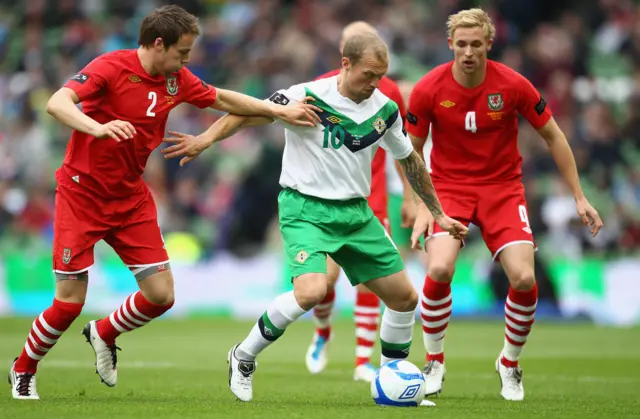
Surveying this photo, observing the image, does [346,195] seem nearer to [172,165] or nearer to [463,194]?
[463,194]

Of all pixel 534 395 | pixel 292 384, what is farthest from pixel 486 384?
pixel 292 384

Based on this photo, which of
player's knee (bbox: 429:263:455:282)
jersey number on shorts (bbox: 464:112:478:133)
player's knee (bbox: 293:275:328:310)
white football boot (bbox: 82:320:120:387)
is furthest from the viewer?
jersey number on shorts (bbox: 464:112:478:133)

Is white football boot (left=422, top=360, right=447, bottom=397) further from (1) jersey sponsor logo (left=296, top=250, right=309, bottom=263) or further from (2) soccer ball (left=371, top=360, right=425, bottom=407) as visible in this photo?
(1) jersey sponsor logo (left=296, top=250, right=309, bottom=263)

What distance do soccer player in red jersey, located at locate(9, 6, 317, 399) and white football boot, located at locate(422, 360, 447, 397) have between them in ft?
7.01

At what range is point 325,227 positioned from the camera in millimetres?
7754

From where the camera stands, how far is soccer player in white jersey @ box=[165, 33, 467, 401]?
25.0 ft

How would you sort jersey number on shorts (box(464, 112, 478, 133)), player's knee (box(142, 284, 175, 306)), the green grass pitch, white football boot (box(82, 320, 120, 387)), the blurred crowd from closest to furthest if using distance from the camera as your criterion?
the green grass pitch, player's knee (box(142, 284, 175, 306)), white football boot (box(82, 320, 120, 387)), jersey number on shorts (box(464, 112, 478, 133)), the blurred crowd

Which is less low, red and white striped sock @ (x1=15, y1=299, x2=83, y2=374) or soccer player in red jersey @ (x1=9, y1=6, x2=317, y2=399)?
soccer player in red jersey @ (x1=9, y1=6, x2=317, y2=399)

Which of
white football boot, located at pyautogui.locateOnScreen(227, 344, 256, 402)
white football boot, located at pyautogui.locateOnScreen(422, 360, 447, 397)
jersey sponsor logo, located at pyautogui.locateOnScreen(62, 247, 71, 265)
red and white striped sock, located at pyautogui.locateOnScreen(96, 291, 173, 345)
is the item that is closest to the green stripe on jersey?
white football boot, located at pyautogui.locateOnScreen(227, 344, 256, 402)

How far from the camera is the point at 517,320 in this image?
874cm

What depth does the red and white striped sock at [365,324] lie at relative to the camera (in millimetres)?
10391

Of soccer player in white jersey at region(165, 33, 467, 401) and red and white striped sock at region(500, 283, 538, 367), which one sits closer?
soccer player in white jersey at region(165, 33, 467, 401)

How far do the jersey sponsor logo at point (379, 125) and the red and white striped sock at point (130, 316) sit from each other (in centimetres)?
201

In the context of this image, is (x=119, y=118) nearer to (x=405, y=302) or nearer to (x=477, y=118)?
(x=405, y=302)
